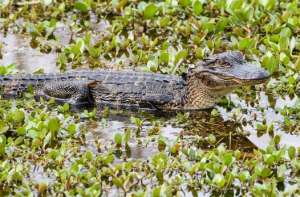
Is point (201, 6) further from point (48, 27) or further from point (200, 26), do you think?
point (48, 27)

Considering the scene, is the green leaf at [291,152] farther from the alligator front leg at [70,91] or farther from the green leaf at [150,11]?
the green leaf at [150,11]

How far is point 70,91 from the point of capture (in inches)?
387

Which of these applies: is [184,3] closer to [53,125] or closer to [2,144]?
[53,125]

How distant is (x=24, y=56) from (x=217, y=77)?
249 centimetres

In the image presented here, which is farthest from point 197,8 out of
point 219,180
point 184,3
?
point 219,180

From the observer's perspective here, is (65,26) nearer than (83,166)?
No

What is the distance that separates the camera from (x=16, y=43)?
11508mm

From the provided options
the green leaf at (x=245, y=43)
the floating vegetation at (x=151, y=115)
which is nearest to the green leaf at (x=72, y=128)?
the floating vegetation at (x=151, y=115)

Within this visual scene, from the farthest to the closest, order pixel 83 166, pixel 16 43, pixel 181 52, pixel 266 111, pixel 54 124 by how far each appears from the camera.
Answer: pixel 16 43 → pixel 181 52 → pixel 266 111 → pixel 54 124 → pixel 83 166

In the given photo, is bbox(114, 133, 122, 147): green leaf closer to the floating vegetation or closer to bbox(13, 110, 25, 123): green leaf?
the floating vegetation

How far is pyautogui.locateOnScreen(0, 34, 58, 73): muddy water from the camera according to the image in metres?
10.7

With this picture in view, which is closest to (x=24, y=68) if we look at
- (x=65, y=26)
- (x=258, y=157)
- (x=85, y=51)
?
(x=85, y=51)

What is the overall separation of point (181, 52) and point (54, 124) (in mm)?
2460

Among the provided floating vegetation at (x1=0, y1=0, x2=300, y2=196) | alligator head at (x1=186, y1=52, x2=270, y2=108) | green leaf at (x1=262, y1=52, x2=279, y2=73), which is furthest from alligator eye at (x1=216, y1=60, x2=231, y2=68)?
green leaf at (x1=262, y1=52, x2=279, y2=73)
